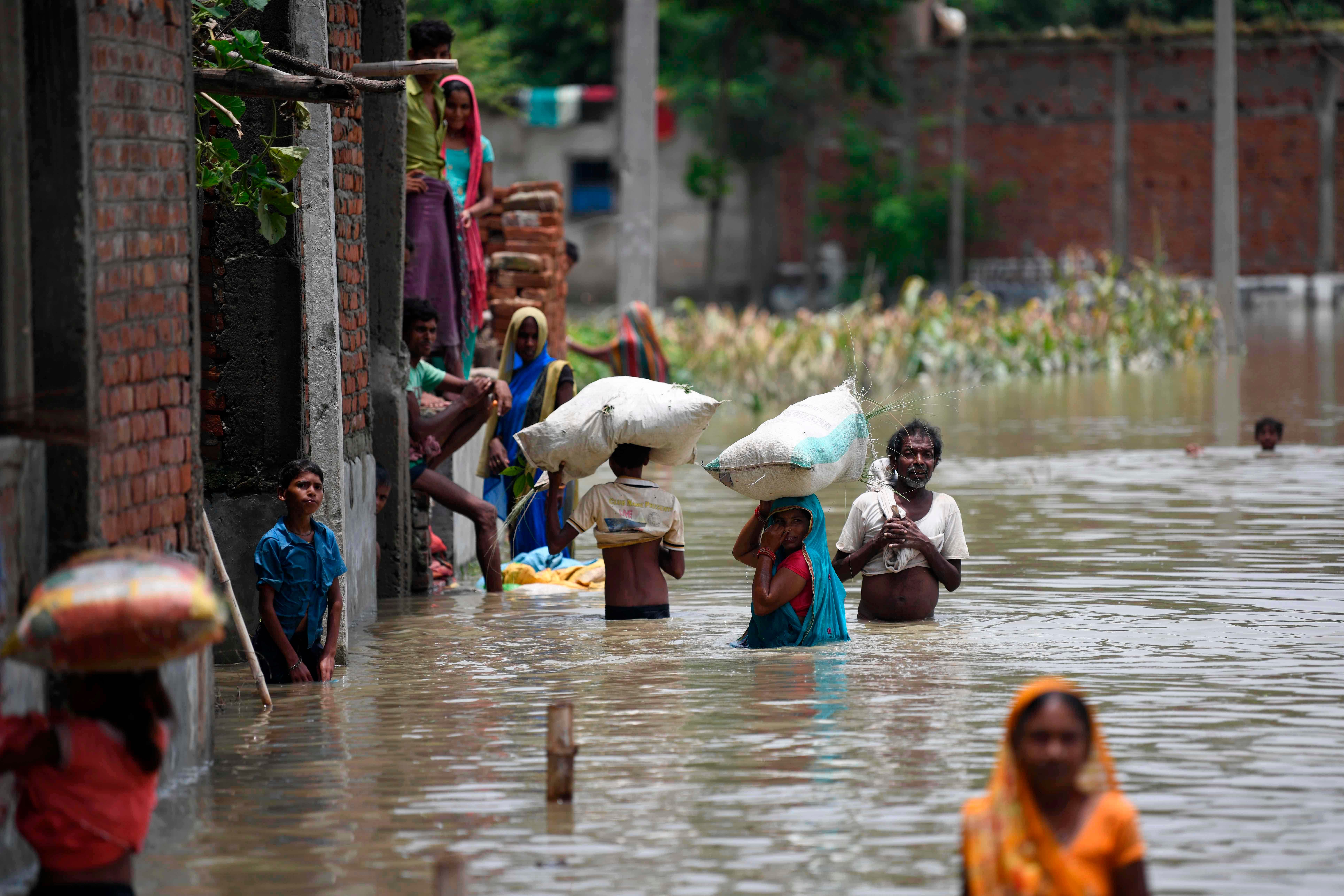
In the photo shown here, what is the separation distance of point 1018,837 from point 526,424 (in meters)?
7.44

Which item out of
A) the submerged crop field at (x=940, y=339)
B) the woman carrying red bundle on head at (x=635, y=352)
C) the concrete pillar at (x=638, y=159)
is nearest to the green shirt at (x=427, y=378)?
the woman carrying red bundle on head at (x=635, y=352)

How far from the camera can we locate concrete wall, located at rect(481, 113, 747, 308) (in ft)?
137

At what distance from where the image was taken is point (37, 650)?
434cm

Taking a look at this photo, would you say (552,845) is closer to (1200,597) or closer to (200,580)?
(200,580)

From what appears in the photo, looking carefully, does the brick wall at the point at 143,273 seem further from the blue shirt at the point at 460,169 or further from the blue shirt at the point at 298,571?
the blue shirt at the point at 460,169

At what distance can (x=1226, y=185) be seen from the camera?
29594 mm

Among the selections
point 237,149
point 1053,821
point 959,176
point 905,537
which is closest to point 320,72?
point 237,149

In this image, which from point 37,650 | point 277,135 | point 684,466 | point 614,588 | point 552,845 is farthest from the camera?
point 684,466

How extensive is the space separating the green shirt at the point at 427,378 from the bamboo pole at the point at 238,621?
3461 millimetres

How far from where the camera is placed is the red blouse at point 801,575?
8.39m

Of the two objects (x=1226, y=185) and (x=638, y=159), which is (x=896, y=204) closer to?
(x=1226, y=185)

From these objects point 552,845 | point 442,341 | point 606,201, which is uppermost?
point 606,201

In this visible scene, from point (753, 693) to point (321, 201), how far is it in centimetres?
290

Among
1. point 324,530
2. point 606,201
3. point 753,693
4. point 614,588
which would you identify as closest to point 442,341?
point 614,588
